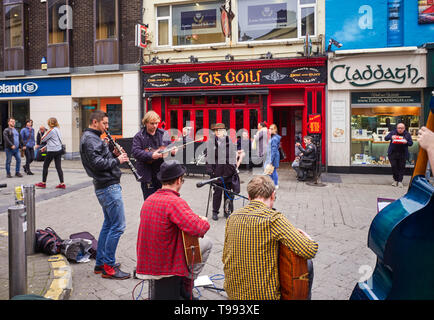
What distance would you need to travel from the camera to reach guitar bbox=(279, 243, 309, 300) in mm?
2699

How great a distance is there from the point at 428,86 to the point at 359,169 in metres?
3.62

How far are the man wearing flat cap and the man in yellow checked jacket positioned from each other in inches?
A: 166

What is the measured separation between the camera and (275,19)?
14.5 meters

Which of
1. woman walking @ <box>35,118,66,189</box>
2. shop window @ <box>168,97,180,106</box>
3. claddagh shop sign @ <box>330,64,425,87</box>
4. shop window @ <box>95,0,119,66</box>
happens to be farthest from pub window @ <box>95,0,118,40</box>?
claddagh shop sign @ <box>330,64,425,87</box>

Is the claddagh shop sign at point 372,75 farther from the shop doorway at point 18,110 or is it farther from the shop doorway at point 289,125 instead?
the shop doorway at point 18,110

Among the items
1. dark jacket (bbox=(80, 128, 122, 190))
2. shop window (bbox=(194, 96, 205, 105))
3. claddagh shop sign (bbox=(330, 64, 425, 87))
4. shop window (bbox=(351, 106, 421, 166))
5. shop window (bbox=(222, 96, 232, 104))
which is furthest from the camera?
shop window (bbox=(194, 96, 205, 105))

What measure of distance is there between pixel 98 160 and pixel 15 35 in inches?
697

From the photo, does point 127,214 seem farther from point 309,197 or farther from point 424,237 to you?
point 424,237

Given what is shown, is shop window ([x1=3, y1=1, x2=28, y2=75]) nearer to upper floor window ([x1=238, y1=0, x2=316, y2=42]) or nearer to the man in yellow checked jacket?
upper floor window ([x1=238, y1=0, x2=316, y2=42])

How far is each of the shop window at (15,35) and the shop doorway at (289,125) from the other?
500 inches

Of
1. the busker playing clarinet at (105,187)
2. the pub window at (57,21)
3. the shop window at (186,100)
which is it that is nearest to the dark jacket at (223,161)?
the busker playing clarinet at (105,187)

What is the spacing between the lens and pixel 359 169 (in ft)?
44.0

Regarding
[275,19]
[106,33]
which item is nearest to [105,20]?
[106,33]

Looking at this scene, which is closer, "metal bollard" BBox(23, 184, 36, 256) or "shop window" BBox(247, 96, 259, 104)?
"metal bollard" BBox(23, 184, 36, 256)
